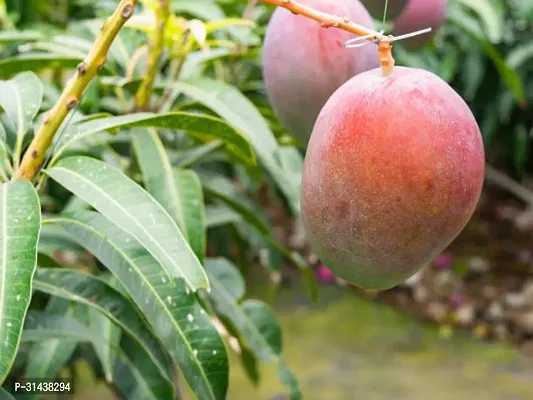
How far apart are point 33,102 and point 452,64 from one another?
151 cm

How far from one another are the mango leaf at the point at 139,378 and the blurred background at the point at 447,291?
509mm

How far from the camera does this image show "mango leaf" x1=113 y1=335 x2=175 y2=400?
0.69m

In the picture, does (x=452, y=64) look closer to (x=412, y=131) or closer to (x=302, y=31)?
(x=302, y=31)

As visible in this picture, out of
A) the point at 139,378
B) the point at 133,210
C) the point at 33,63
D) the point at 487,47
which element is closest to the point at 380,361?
the point at 487,47

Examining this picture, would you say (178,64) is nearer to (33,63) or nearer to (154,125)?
(33,63)

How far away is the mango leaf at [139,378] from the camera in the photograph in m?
0.69

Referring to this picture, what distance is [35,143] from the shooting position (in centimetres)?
55

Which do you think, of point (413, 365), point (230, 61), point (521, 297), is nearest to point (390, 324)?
point (413, 365)

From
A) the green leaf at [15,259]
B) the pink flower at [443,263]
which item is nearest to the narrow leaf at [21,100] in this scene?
the green leaf at [15,259]

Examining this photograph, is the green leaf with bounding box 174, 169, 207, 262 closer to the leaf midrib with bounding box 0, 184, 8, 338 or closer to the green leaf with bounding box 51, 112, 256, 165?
the green leaf with bounding box 51, 112, 256, 165

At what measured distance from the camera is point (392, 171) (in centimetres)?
41

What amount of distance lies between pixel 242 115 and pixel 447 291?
1955 mm

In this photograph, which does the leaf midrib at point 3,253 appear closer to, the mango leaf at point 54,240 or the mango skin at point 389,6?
the mango leaf at point 54,240

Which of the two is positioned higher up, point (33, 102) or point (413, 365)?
point (33, 102)
